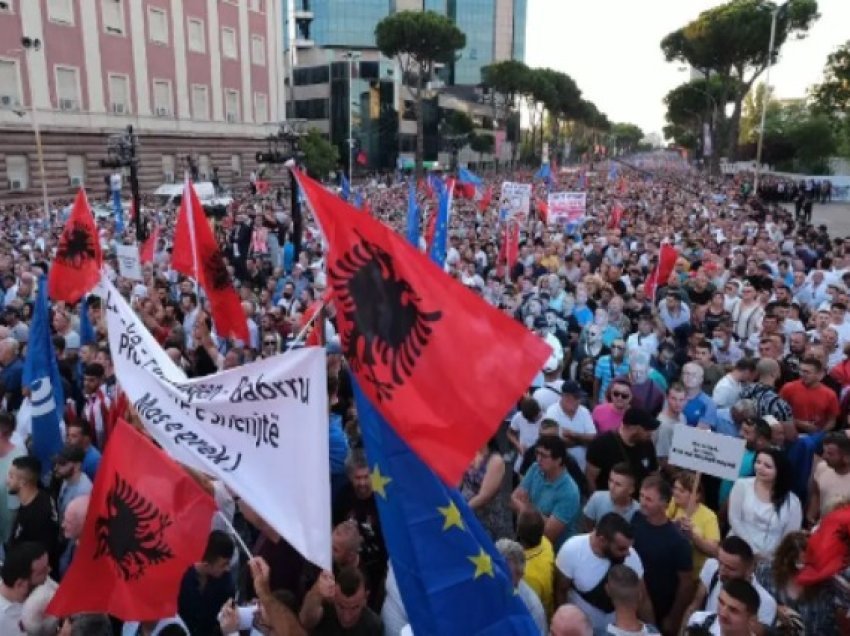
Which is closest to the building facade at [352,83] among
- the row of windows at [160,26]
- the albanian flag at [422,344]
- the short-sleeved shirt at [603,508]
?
the row of windows at [160,26]

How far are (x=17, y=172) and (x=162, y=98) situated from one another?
9.69 m

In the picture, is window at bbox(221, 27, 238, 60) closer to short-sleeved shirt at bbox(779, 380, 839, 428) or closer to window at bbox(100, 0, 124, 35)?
window at bbox(100, 0, 124, 35)

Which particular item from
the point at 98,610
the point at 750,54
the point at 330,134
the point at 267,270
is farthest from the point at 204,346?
the point at 330,134

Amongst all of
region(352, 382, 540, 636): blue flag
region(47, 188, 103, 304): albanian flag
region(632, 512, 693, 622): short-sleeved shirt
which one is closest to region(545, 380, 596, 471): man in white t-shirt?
region(632, 512, 693, 622): short-sleeved shirt

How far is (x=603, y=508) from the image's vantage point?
182 inches

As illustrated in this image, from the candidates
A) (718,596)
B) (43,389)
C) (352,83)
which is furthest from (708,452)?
(352,83)

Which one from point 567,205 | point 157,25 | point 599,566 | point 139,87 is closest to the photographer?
point 599,566

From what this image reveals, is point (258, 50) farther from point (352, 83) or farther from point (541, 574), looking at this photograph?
point (541, 574)

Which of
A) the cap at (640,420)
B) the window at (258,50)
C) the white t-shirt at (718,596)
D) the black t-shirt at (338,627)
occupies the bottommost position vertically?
the black t-shirt at (338,627)

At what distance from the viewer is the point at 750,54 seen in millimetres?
51188

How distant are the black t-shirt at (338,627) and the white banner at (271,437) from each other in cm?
66

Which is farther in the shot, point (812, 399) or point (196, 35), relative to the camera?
point (196, 35)

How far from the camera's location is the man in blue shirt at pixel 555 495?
4824 millimetres

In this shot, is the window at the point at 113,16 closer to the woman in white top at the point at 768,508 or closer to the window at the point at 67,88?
the window at the point at 67,88
